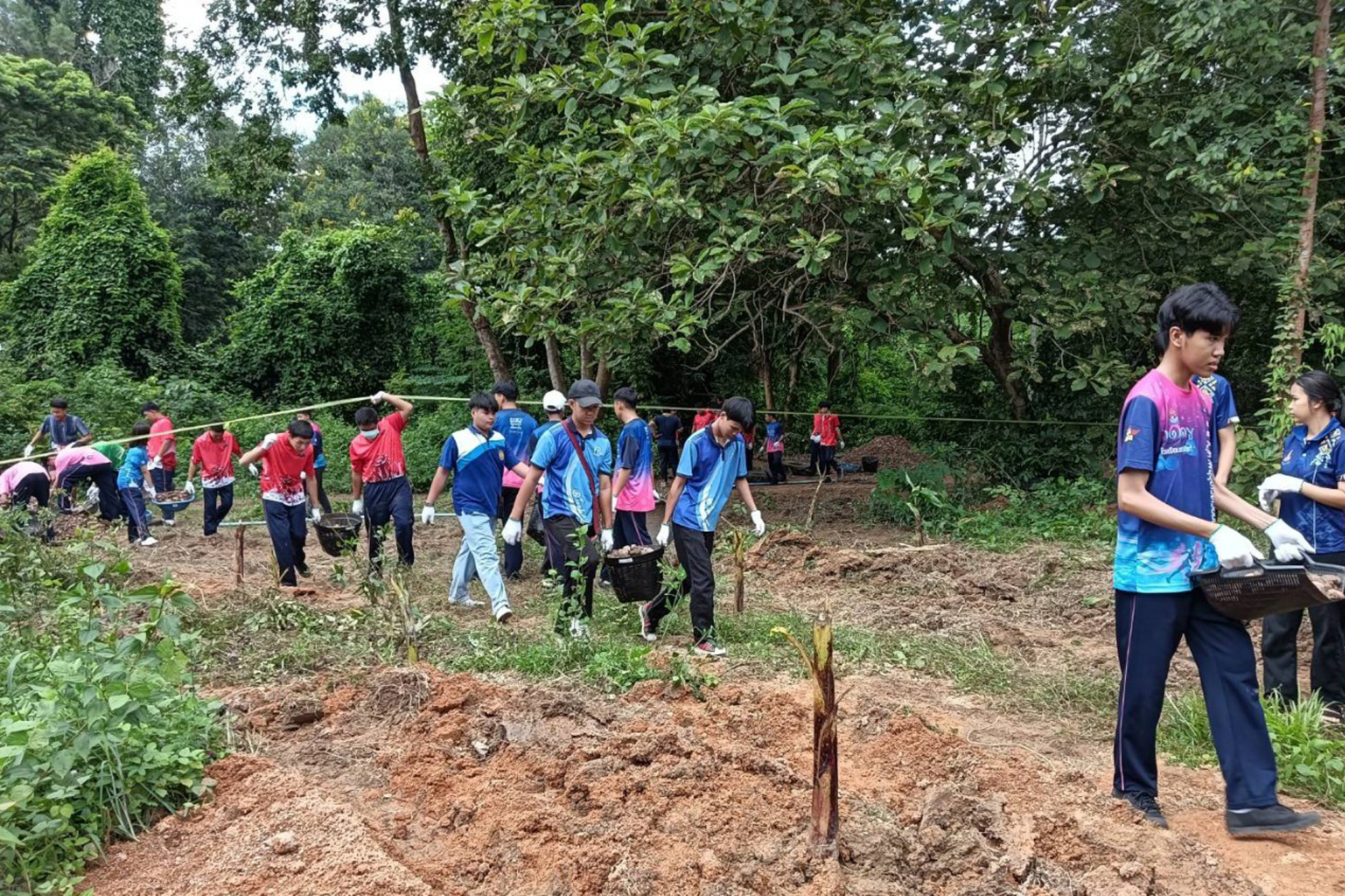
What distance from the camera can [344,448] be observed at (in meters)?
17.8

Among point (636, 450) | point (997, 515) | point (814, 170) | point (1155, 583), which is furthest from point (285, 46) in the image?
point (1155, 583)

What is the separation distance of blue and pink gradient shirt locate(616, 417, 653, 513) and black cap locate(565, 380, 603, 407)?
1.37ft

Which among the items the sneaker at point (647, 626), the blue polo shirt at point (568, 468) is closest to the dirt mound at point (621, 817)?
the sneaker at point (647, 626)

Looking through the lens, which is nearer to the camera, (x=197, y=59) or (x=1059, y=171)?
(x=1059, y=171)

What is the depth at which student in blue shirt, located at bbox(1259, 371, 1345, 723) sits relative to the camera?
13.7 ft

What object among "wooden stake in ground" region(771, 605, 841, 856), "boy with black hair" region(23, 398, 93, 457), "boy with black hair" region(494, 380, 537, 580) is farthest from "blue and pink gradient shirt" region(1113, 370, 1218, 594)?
"boy with black hair" region(23, 398, 93, 457)

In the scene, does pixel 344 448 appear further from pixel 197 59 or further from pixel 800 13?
pixel 800 13

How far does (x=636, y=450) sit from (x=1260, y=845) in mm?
4145

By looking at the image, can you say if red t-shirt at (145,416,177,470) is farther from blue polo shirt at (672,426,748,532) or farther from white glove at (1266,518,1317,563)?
white glove at (1266,518,1317,563)

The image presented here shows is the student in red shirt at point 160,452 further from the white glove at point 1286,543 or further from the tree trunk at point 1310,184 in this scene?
the tree trunk at point 1310,184

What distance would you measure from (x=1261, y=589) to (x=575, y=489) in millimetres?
4087

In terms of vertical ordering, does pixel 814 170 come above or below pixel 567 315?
above

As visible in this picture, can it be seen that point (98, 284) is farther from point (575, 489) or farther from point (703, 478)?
point (703, 478)

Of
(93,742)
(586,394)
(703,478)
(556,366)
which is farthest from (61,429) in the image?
(93,742)
